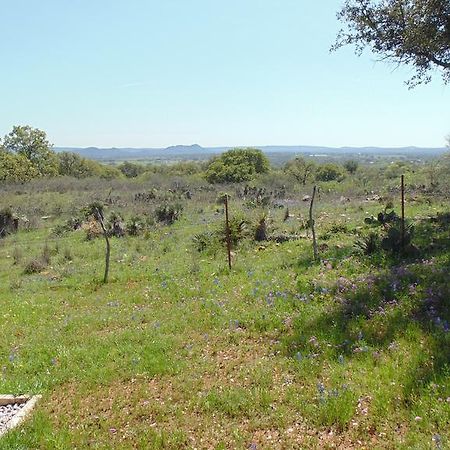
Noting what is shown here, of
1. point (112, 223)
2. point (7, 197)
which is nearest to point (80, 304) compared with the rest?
point (112, 223)

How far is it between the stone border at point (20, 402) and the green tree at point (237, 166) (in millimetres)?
38908

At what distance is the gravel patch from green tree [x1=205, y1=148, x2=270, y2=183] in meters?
39.0

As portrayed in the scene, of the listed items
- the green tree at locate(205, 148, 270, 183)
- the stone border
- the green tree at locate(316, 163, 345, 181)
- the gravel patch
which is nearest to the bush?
the stone border

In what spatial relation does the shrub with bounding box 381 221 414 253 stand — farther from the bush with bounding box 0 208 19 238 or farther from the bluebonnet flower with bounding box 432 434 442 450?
the bush with bounding box 0 208 19 238

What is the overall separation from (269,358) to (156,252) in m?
9.07

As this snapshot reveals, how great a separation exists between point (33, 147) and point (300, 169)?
3549 cm

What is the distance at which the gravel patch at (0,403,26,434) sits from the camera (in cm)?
496

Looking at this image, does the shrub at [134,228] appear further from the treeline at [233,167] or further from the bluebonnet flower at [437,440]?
the treeline at [233,167]

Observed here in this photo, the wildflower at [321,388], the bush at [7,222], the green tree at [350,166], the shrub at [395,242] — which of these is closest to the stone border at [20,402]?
the wildflower at [321,388]

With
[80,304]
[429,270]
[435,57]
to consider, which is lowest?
[80,304]

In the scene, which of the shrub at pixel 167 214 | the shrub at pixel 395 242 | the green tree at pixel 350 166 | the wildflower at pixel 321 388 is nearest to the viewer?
the wildflower at pixel 321 388

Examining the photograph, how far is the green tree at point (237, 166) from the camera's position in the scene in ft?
147

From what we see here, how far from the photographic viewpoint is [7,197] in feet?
107

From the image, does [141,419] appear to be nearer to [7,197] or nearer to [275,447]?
[275,447]
